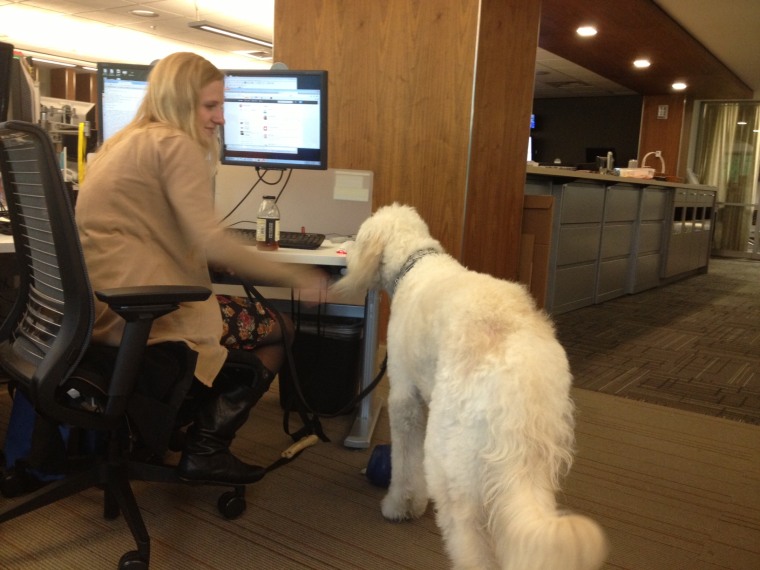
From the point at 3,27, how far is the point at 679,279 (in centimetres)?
986

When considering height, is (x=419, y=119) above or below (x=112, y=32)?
below

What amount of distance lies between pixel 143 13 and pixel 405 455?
7.94m

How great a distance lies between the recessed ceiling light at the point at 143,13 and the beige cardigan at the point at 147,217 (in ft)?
24.4

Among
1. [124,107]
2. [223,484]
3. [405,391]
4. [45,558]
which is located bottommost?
[45,558]

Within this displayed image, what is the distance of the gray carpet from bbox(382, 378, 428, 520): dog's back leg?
1734 mm

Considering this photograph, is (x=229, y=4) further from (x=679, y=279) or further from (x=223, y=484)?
(x=223, y=484)

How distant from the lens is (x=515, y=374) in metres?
1.24

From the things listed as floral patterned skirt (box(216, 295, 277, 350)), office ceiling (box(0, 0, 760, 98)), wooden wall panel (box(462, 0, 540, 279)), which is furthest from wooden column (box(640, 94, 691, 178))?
floral patterned skirt (box(216, 295, 277, 350))

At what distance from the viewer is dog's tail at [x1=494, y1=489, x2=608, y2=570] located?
1.04 m

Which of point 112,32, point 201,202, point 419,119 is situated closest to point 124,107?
point 201,202

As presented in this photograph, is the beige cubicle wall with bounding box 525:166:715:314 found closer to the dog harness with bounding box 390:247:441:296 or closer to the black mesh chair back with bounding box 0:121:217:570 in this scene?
the dog harness with bounding box 390:247:441:296

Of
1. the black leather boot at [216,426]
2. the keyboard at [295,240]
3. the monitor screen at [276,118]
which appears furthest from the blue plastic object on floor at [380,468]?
the monitor screen at [276,118]

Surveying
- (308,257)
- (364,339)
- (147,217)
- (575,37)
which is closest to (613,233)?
(575,37)

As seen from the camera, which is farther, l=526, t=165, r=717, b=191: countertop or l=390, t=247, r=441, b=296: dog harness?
l=526, t=165, r=717, b=191: countertop
